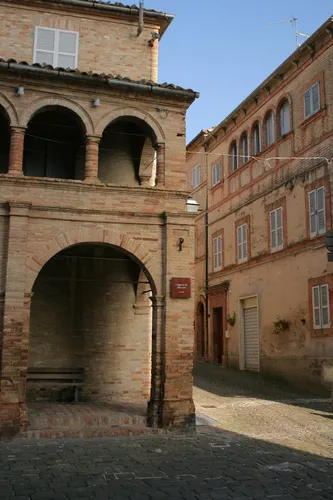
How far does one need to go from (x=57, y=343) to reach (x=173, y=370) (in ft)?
12.9

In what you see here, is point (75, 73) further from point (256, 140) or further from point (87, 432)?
point (256, 140)

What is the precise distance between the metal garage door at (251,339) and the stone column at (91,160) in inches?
463

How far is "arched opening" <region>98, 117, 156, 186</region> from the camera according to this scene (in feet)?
46.3

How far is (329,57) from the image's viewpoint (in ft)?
55.4

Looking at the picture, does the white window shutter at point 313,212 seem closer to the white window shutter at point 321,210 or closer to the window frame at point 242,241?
the white window shutter at point 321,210

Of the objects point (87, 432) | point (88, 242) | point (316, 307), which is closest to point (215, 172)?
point (316, 307)

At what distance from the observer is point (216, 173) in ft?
84.0

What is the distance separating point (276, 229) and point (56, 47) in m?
10.0

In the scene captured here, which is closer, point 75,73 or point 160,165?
point 75,73

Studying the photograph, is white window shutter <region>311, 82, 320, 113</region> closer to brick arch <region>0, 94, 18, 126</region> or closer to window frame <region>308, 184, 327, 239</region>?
window frame <region>308, 184, 327, 239</region>

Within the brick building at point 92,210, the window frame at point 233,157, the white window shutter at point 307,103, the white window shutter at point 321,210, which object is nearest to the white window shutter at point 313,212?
the white window shutter at point 321,210

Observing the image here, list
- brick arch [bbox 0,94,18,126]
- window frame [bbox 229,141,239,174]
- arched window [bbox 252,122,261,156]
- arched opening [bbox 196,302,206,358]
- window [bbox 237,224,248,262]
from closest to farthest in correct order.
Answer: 1. brick arch [bbox 0,94,18,126]
2. arched window [bbox 252,122,261,156]
3. window [bbox 237,224,248,262]
4. window frame [bbox 229,141,239,174]
5. arched opening [bbox 196,302,206,358]

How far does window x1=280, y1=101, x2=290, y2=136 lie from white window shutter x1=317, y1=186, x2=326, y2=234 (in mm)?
3375

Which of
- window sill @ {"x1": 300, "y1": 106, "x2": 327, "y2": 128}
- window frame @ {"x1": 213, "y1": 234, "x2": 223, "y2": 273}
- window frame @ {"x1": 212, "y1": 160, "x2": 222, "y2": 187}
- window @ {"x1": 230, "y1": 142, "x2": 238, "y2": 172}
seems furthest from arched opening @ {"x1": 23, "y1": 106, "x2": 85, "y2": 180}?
window frame @ {"x1": 212, "y1": 160, "x2": 222, "y2": 187}
